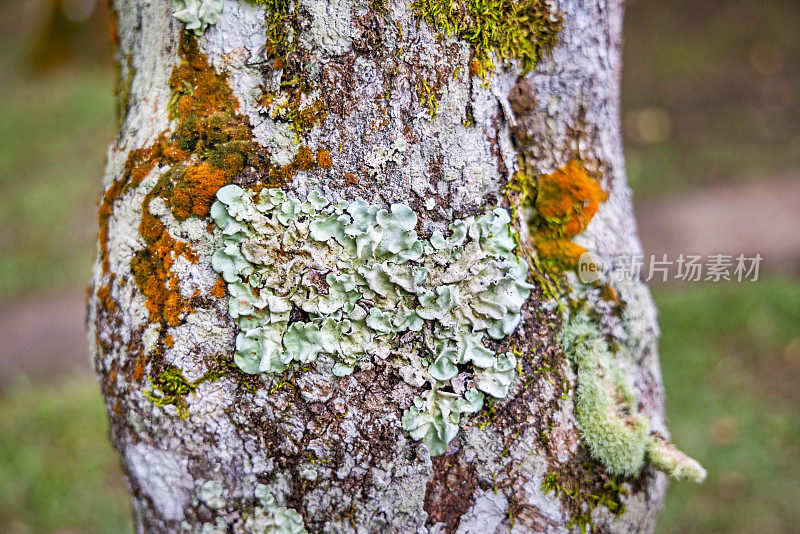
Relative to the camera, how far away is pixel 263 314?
1439 mm

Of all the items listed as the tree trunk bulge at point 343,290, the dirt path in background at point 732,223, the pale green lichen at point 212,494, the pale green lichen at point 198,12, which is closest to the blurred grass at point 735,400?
the dirt path in background at point 732,223

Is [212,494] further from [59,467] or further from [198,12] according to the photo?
[59,467]

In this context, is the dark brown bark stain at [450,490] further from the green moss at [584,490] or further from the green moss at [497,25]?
the green moss at [497,25]

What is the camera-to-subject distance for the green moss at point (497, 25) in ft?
4.78

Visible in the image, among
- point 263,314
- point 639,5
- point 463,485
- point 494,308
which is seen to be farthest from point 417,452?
point 639,5

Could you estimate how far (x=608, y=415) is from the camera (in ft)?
5.24

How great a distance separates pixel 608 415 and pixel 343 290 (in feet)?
2.61

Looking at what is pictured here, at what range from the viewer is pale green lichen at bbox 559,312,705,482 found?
1.58 metres

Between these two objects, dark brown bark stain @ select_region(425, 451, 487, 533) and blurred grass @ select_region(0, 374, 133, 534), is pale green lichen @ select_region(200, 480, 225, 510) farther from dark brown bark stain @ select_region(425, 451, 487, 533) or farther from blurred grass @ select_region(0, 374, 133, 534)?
blurred grass @ select_region(0, 374, 133, 534)

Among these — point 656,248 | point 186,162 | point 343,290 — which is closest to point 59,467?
point 186,162

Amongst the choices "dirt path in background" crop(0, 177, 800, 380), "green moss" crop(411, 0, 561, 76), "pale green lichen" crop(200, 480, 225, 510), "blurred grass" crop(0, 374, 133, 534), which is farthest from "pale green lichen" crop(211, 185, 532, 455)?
"dirt path in background" crop(0, 177, 800, 380)

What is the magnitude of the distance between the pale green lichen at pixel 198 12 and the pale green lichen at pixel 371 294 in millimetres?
428

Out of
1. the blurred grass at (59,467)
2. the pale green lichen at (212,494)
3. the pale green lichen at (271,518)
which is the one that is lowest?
the blurred grass at (59,467)

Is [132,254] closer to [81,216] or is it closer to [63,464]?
[63,464]
